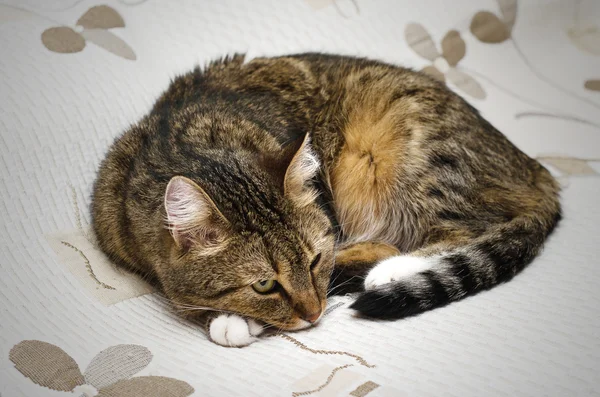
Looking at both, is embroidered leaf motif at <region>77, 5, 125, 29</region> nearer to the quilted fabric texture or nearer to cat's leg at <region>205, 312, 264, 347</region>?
the quilted fabric texture

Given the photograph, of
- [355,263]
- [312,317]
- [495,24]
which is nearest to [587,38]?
[495,24]

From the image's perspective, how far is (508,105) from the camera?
305 cm

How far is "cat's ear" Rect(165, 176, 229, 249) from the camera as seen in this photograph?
147 cm

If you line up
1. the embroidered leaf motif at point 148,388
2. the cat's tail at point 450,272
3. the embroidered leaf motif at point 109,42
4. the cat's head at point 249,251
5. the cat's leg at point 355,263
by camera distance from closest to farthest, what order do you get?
the embroidered leaf motif at point 148,388 → the cat's head at point 249,251 → the cat's tail at point 450,272 → the cat's leg at point 355,263 → the embroidered leaf motif at point 109,42

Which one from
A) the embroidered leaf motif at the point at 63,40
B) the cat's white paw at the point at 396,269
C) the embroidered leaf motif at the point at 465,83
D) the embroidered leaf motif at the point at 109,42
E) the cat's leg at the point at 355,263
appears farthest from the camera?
the embroidered leaf motif at the point at 465,83

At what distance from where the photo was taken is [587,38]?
126 inches

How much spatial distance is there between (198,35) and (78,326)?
5.53 feet

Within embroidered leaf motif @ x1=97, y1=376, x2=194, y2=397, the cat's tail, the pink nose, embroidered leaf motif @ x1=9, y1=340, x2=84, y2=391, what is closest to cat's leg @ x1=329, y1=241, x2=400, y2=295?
the cat's tail

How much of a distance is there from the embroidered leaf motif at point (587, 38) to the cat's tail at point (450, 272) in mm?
1604

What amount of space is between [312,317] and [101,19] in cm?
180

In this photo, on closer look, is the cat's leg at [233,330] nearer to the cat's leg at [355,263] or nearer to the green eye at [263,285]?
the green eye at [263,285]

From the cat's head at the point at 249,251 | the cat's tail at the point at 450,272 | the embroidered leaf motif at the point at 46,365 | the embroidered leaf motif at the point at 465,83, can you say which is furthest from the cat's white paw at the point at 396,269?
the embroidered leaf motif at the point at 465,83

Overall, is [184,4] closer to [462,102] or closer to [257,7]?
[257,7]

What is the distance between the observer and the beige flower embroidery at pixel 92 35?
2545 millimetres
